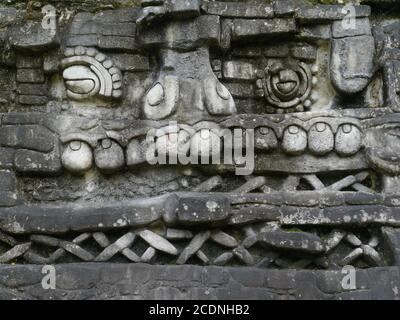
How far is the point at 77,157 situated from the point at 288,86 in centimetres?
126

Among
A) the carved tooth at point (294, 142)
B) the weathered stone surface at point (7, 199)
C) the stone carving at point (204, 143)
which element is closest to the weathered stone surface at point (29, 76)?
the stone carving at point (204, 143)

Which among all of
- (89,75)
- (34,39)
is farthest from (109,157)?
(34,39)

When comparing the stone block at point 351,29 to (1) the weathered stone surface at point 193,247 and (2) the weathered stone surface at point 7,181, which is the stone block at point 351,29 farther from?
(2) the weathered stone surface at point 7,181

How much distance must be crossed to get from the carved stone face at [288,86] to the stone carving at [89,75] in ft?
2.85

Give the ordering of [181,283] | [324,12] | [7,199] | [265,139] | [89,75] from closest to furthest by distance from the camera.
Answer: [181,283] → [7,199] → [265,139] → [89,75] → [324,12]

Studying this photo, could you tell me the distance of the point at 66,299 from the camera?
375 cm

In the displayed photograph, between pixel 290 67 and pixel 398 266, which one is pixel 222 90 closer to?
pixel 290 67

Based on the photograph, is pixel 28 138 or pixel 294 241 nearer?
pixel 294 241

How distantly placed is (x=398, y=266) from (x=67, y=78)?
6.76 feet

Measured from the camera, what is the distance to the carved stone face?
4309mm

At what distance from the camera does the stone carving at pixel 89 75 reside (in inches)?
166

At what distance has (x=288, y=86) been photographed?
4.30 metres

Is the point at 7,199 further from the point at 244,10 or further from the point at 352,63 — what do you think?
the point at 352,63

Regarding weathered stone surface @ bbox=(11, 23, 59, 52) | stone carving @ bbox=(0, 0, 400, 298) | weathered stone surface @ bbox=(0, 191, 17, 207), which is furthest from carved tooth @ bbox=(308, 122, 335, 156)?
weathered stone surface @ bbox=(0, 191, 17, 207)
